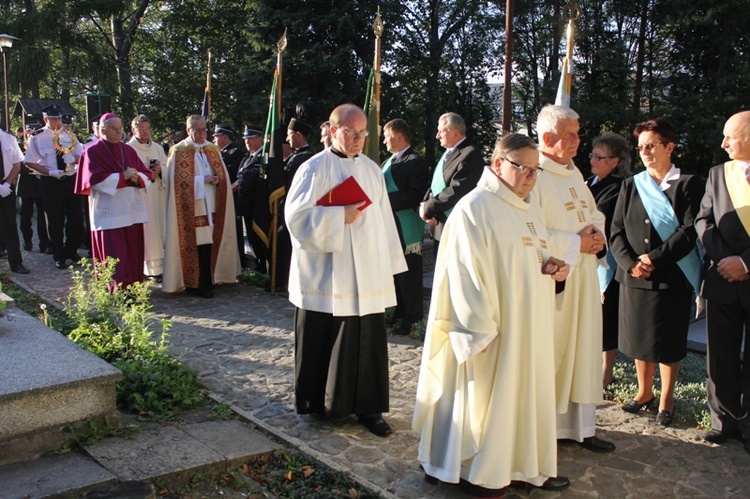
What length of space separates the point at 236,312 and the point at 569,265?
16.4 ft

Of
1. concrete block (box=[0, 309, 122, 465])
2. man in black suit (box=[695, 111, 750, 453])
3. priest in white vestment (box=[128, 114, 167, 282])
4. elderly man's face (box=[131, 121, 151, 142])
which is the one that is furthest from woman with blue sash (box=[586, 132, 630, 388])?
elderly man's face (box=[131, 121, 151, 142])

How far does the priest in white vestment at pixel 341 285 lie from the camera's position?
4820mm

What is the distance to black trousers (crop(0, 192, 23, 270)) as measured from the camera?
31.9 feet

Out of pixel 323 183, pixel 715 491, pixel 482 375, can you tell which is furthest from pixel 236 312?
pixel 715 491

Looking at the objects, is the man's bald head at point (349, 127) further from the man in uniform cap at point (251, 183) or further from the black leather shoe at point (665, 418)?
the man in uniform cap at point (251, 183)

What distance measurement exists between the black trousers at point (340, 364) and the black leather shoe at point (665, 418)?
76.8 inches

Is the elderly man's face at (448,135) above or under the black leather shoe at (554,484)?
above

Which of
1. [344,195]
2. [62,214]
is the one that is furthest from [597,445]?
[62,214]

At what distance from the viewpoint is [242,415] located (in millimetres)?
5125

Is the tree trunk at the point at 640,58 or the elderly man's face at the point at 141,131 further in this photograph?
the tree trunk at the point at 640,58

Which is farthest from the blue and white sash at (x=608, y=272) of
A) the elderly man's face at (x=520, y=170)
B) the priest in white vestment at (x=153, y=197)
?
the priest in white vestment at (x=153, y=197)

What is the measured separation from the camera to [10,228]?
9867mm

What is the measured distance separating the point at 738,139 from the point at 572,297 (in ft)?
4.81

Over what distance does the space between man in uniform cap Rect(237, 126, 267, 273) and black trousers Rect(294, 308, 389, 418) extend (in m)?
5.28
